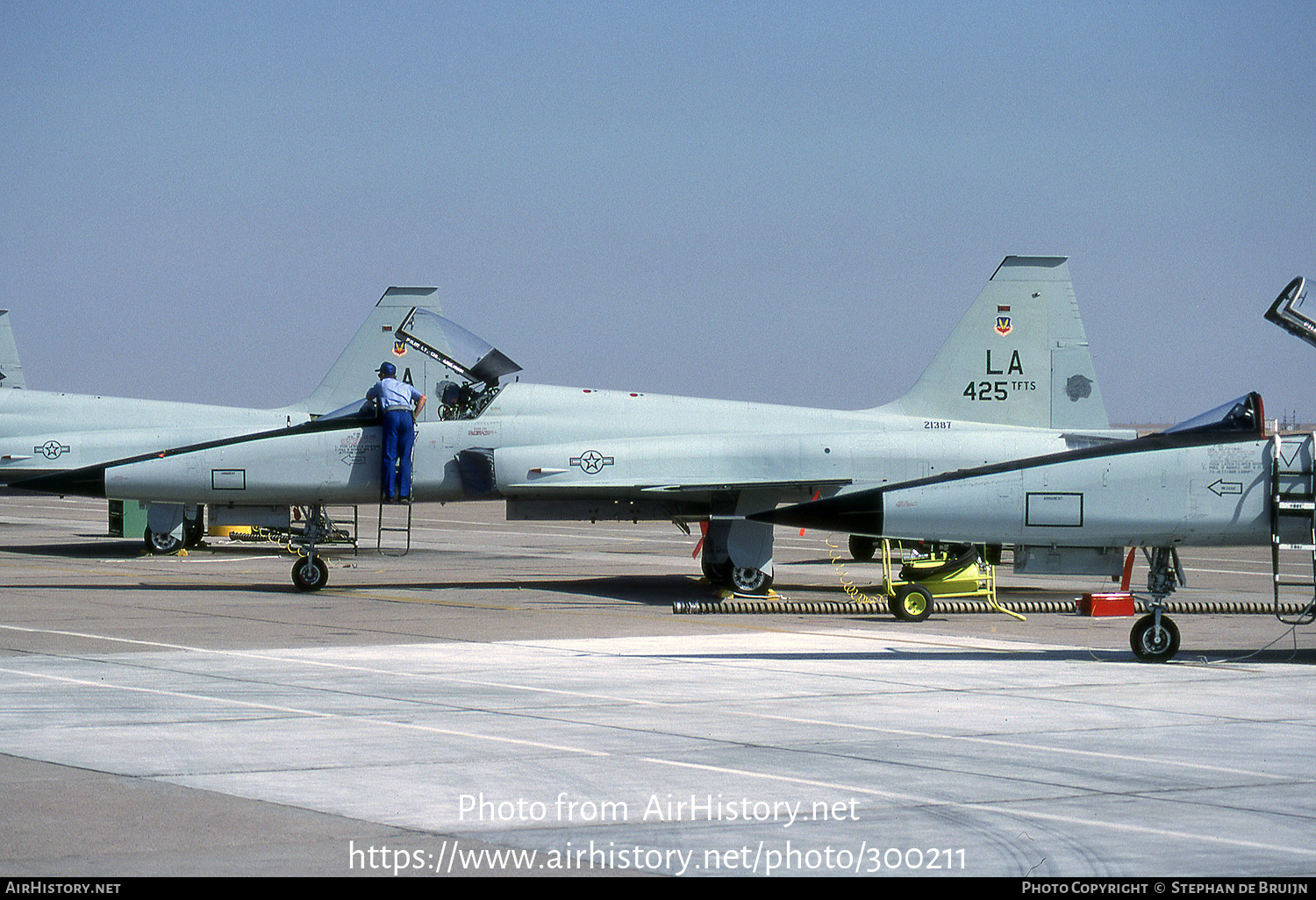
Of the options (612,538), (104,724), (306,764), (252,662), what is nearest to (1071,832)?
(306,764)

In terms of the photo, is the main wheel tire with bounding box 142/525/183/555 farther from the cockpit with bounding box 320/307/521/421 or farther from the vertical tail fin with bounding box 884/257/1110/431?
the vertical tail fin with bounding box 884/257/1110/431

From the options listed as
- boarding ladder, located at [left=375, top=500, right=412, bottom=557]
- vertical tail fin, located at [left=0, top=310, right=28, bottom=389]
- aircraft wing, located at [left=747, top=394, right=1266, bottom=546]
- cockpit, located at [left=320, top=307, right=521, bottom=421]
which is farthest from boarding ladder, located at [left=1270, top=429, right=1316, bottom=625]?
vertical tail fin, located at [left=0, top=310, right=28, bottom=389]

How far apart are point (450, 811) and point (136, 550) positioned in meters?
25.8

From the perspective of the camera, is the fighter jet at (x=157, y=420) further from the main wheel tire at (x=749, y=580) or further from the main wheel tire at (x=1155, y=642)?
the main wheel tire at (x=1155, y=642)

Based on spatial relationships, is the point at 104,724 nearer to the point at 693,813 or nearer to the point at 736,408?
the point at 693,813

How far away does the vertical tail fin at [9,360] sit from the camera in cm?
3909

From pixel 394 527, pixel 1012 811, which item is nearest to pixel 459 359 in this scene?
pixel 1012 811

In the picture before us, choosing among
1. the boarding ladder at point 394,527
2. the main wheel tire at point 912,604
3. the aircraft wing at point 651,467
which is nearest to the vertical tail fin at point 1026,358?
the aircraft wing at point 651,467

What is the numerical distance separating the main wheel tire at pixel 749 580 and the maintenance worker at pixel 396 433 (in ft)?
15.5

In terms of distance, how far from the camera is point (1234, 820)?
6.80m

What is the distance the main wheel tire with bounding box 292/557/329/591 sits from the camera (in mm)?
20797

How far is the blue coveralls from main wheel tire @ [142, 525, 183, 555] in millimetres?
10971
